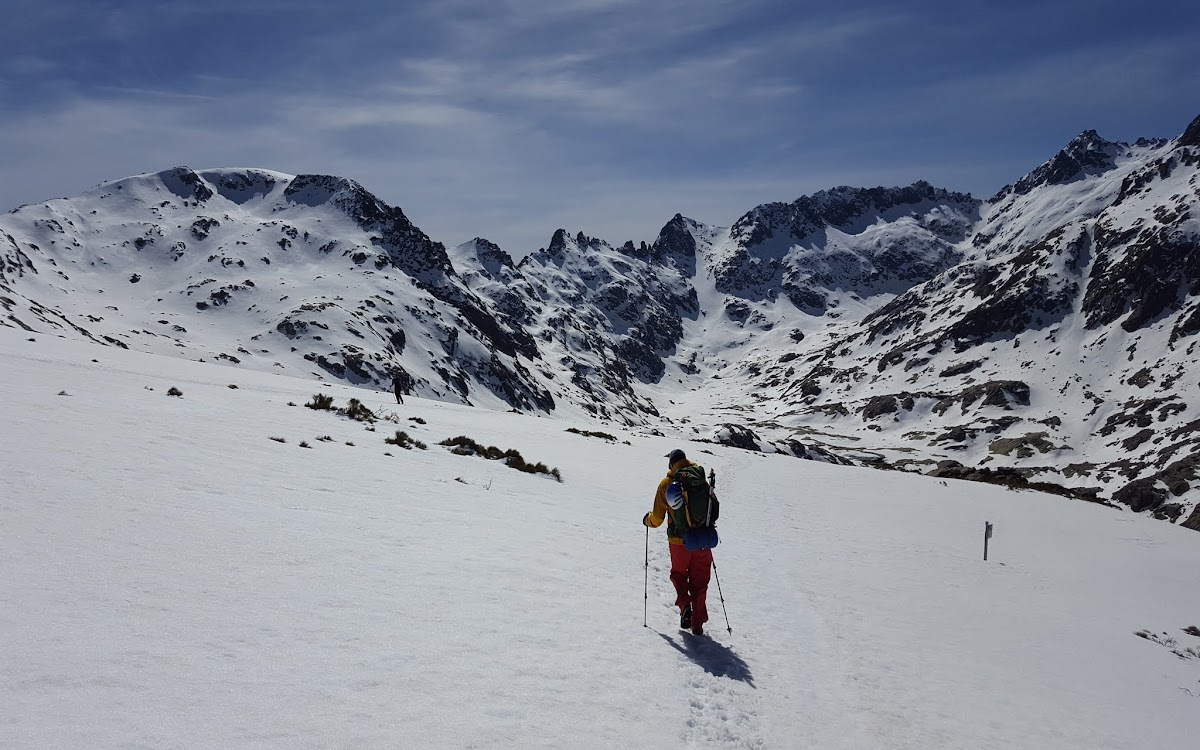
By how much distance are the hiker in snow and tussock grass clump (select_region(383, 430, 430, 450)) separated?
40.8ft

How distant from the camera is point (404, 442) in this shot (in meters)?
21.6

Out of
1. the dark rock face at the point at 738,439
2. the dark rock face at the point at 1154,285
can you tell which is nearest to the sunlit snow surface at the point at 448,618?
the dark rock face at the point at 738,439

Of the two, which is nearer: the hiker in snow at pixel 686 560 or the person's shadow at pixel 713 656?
the person's shadow at pixel 713 656

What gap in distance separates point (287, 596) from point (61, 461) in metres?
5.73

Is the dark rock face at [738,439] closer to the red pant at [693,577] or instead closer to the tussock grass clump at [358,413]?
the tussock grass clump at [358,413]

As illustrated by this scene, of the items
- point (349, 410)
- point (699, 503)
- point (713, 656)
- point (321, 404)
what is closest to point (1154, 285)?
point (349, 410)

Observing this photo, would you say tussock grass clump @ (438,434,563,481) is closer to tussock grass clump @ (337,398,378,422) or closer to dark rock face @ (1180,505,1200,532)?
tussock grass clump @ (337,398,378,422)

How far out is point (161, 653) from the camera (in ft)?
18.8

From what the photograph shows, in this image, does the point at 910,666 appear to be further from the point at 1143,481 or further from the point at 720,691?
the point at 1143,481

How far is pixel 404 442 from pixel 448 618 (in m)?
14.1

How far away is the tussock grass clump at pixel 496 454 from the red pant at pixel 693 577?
40.8 feet

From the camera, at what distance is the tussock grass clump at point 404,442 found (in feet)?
69.1

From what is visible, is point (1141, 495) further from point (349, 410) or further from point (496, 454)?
point (349, 410)

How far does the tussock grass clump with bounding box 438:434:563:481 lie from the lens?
22.9m
